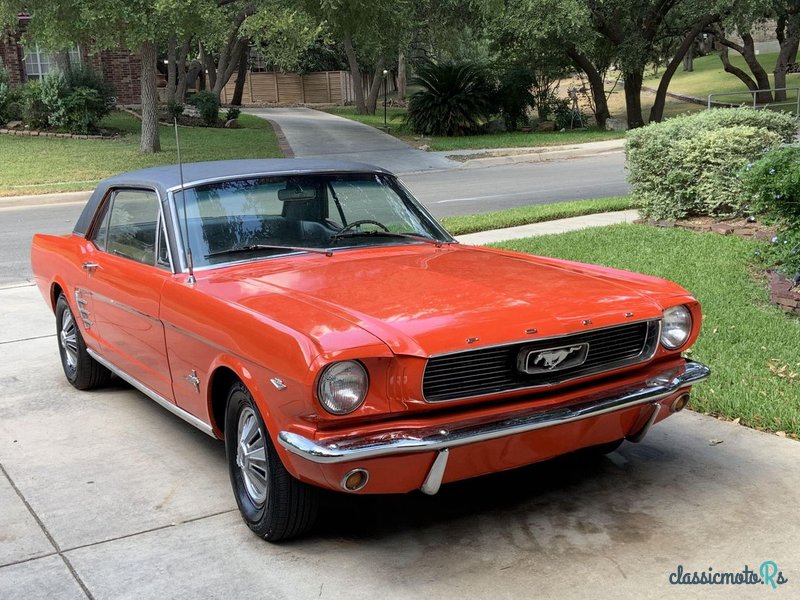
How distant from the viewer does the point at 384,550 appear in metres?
3.73

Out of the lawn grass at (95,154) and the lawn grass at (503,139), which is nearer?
the lawn grass at (95,154)

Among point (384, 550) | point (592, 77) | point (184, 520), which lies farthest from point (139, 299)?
point (592, 77)

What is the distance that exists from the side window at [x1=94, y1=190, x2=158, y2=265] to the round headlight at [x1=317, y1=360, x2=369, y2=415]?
1.86 m

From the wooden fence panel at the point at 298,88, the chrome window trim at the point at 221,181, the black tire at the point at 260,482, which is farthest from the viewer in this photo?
the wooden fence panel at the point at 298,88

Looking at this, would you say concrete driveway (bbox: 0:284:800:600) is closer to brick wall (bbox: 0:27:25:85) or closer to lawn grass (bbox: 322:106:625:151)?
lawn grass (bbox: 322:106:625:151)

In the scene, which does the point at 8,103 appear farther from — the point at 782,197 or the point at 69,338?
the point at 782,197

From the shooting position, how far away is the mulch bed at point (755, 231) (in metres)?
7.05

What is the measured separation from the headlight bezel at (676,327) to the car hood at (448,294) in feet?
0.32

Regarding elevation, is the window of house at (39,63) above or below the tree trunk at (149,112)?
above

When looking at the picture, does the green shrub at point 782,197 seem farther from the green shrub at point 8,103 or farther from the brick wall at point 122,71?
the brick wall at point 122,71

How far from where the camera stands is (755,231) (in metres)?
9.95

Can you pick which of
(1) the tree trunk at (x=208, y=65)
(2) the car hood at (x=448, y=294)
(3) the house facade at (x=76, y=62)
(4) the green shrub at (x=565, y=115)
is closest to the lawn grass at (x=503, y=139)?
(4) the green shrub at (x=565, y=115)

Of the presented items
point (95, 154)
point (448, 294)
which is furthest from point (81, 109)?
point (448, 294)

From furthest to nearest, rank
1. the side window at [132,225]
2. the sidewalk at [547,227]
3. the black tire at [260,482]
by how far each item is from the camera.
Result: the sidewalk at [547,227] < the side window at [132,225] < the black tire at [260,482]
